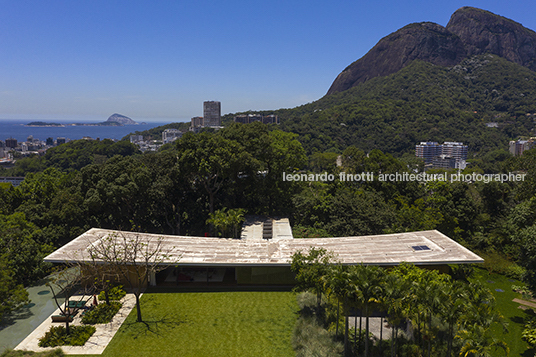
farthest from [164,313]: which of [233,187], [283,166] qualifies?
[283,166]

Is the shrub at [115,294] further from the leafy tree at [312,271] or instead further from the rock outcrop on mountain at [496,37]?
the rock outcrop on mountain at [496,37]

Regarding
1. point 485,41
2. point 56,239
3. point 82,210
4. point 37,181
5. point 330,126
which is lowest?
point 56,239

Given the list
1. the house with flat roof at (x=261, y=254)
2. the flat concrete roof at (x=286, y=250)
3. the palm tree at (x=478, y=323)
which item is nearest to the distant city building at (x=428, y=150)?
the flat concrete roof at (x=286, y=250)

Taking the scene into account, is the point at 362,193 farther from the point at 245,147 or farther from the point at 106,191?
the point at 106,191

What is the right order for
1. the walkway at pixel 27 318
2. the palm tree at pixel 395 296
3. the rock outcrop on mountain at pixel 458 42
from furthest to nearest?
the rock outcrop on mountain at pixel 458 42 < the walkway at pixel 27 318 < the palm tree at pixel 395 296

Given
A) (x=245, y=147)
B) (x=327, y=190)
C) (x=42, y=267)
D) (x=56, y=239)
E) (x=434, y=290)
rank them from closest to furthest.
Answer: (x=434, y=290)
(x=42, y=267)
(x=56, y=239)
(x=245, y=147)
(x=327, y=190)

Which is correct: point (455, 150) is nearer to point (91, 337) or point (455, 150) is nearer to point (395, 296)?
point (395, 296)

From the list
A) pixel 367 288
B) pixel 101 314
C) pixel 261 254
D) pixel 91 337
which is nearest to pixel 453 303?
pixel 367 288
